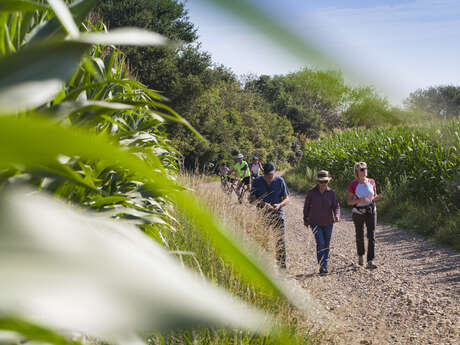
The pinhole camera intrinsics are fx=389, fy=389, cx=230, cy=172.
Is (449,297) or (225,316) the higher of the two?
(225,316)

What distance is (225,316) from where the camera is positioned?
142mm

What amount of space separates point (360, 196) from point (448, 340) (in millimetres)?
2421

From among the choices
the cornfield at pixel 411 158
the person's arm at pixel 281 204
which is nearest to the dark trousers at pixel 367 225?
the person's arm at pixel 281 204

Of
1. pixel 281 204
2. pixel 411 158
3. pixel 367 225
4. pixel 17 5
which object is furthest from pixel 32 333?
pixel 411 158

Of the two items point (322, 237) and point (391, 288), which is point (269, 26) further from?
point (391, 288)

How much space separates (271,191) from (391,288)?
92.3 inches

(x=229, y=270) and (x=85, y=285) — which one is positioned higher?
(x=85, y=285)

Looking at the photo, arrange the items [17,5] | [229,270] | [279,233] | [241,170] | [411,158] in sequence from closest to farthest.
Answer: [17,5]
[229,270]
[279,233]
[241,170]
[411,158]

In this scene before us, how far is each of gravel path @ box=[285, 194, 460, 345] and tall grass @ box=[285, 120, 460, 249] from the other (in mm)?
625

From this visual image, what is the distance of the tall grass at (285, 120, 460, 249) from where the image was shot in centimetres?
905

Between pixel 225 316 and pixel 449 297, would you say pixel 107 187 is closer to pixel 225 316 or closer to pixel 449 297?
pixel 225 316

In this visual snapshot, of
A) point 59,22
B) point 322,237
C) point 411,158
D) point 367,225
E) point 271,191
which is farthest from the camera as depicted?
point 411,158

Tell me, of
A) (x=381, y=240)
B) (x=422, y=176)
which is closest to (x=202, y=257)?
(x=381, y=240)

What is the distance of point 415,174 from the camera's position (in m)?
11.5
